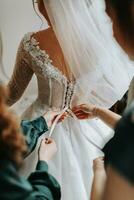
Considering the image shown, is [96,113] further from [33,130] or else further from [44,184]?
[44,184]

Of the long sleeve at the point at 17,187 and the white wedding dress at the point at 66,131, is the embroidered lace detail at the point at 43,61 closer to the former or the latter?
the white wedding dress at the point at 66,131

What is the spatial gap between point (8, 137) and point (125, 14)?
10.4 inches

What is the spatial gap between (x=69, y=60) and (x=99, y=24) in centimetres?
12

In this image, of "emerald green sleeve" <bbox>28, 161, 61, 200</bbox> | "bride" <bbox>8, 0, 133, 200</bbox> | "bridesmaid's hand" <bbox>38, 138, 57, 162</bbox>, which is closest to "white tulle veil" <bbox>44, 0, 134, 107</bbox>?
"bride" <bbox>8, 0, 133, 200</bbox>

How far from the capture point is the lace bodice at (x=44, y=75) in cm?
106

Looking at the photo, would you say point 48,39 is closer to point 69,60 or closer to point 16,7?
point 69,60

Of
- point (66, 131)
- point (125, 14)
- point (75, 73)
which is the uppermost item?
point (125, 14)

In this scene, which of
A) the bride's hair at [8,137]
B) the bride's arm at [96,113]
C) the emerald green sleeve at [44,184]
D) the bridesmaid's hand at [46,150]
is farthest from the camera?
the bride's arm at [96,113]

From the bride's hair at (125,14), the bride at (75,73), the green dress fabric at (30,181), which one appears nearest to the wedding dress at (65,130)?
the bride at (75,73)

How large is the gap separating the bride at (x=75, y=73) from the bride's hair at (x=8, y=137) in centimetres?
44

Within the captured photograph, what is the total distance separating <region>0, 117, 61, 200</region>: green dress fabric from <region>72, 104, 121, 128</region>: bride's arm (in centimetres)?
14

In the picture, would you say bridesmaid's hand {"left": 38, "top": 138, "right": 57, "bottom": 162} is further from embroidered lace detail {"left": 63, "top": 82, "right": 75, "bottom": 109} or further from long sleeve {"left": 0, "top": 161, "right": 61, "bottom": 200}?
embroidered lace detail {"left": 63, "top": 82, "right": 75, "bottom": 109}

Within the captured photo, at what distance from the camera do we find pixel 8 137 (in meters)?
0.55

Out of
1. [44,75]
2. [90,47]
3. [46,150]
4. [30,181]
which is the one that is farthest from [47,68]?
[30,181]
